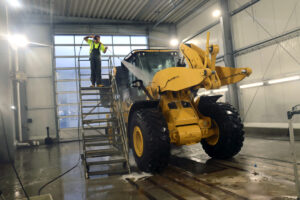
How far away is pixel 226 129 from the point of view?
5535 mm

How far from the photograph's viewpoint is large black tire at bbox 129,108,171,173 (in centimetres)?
493

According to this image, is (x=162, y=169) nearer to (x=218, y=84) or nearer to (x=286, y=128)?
(x=218, y=84)

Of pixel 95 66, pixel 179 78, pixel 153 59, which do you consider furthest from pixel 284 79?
pixel 95 66

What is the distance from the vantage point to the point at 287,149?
22.5 ft

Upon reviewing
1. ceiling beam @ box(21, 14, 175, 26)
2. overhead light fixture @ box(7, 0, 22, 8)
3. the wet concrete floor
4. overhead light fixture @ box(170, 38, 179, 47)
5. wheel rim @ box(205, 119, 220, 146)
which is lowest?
the wet concrete floor

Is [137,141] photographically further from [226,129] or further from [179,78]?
[226,129]

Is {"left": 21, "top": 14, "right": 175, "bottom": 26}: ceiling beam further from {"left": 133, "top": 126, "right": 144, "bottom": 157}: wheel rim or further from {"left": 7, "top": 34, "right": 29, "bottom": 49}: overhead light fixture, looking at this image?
{"left": 133, "top": 126, "right": 144, "bottom": 157}: wheel rim

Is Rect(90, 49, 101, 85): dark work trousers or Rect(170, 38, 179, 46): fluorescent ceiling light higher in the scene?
Rect(170, 38, 179, 46): fluorescent ceiling light

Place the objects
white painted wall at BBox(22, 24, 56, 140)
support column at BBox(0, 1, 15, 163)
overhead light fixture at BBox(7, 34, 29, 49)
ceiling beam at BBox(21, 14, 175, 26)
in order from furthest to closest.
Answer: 1. white painted wall at BBox(22, 24, 56, 140)
2. ceiling beam at BBox(21, 14, 175, 26)
3. overhead light fixture at BBox(7, 34, 29, 49)
4. support column at BBox(0, 1, 15, 163)

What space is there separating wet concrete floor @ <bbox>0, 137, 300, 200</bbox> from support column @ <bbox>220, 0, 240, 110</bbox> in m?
5.76

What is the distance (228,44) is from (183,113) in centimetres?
795

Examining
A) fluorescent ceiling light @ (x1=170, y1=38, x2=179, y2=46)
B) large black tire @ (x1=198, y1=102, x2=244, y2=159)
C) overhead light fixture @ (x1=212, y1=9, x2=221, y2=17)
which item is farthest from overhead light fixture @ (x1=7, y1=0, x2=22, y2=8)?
large black tire @ (x1=198, y1=102, x2=244, y2=159)

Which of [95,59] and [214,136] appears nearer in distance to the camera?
[214,136]

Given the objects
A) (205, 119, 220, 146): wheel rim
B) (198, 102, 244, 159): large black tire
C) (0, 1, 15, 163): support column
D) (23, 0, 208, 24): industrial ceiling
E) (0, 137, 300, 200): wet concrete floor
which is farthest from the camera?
(23, 0, 208, 24): industrial ceiling
